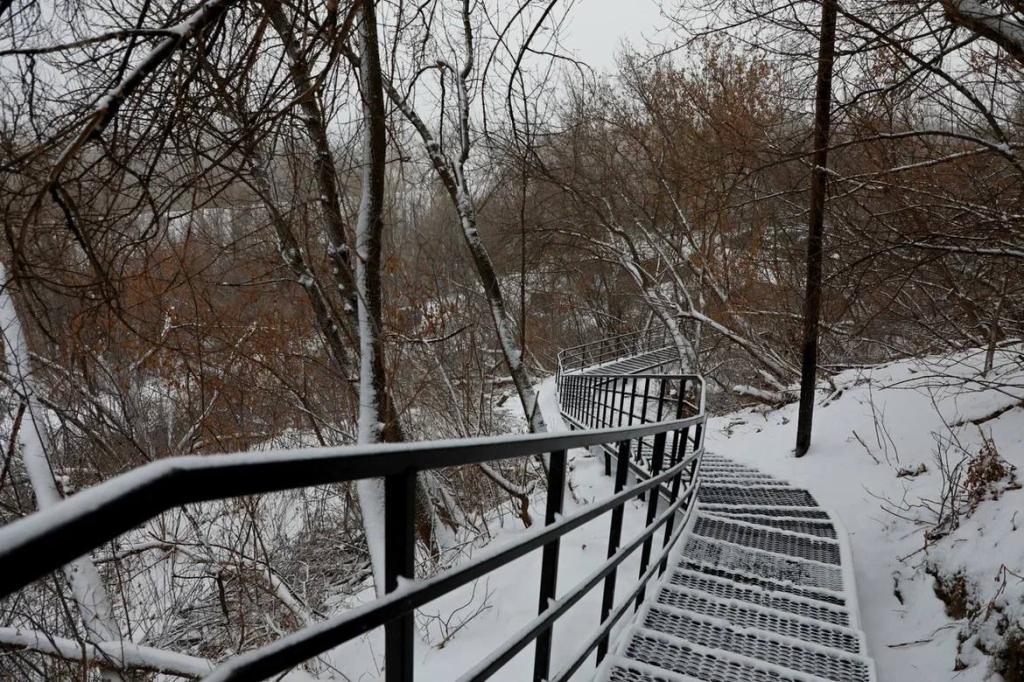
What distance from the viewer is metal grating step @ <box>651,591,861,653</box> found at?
9.70 ft

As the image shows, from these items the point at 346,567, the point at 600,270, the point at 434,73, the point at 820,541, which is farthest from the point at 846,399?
the point at 600,270

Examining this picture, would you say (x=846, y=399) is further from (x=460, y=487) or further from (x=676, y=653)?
(x=676, y=653)

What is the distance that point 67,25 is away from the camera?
113 inches

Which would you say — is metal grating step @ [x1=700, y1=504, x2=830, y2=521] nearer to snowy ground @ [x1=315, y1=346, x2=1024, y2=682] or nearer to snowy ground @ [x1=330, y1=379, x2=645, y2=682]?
snowy ground @ [x1=315, y1=346, x2=1024, y2=682]

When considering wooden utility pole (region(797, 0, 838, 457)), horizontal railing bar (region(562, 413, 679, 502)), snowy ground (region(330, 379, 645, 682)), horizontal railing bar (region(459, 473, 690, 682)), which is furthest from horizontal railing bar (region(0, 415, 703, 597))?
wooden utility pole (region(797, 0, 838, 457))

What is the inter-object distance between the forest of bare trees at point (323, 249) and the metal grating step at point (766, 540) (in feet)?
8.32

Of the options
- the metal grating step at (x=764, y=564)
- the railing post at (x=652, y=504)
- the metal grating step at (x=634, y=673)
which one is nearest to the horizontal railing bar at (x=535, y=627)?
the railing post at (x=652, y=504)

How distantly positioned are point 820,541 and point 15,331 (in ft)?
24.1

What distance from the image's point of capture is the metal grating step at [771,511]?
16.5 feet

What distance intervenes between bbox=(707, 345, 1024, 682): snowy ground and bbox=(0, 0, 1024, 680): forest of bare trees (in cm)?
108

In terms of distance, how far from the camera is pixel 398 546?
1078mm

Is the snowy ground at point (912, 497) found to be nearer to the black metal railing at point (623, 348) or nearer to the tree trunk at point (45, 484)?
the tree trunk at point (45, 484)

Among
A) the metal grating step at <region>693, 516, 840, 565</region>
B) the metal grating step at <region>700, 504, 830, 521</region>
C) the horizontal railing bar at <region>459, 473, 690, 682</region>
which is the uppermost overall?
the horizontal railing bar at <region>459, 473, 690, 682</region>

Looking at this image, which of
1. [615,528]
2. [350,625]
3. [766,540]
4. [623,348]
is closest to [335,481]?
[350,625]
